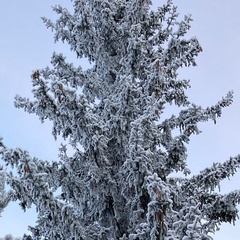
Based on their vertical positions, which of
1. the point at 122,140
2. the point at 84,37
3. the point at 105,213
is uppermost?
the point at 84,37

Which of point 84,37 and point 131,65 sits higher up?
point 84,37

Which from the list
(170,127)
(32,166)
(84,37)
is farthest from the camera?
(84,37)

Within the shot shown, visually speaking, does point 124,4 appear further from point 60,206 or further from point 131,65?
point 60,206

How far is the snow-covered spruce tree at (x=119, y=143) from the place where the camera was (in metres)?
6.22

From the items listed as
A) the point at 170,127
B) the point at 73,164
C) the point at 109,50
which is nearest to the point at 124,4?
the point at 109,50

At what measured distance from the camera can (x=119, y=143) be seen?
26.3ft

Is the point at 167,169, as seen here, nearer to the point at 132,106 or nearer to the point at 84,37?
the point at 132,106

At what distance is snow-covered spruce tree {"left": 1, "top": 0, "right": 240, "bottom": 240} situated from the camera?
6.22 metres

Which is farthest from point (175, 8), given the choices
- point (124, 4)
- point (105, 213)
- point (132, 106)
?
point (105, 213)

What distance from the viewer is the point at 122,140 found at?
7914 mm

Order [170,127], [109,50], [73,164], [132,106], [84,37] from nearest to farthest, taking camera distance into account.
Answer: [132,106]
[73,164]
[170,127]
[84,37]
[109,50]

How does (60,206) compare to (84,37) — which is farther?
(84,37)

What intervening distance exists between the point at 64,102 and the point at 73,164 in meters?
2.16

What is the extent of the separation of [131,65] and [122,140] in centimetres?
206
